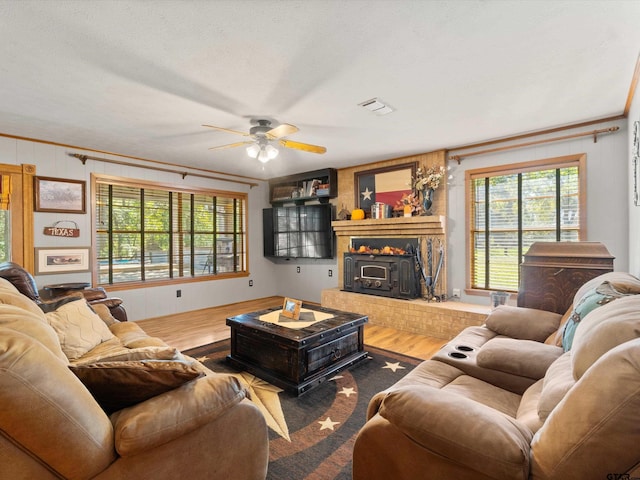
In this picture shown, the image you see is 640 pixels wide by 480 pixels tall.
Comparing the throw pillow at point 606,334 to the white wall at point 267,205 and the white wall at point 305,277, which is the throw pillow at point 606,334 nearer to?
the white wall at point 267,205

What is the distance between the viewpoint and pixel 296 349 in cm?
252

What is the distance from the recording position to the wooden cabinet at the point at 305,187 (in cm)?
560

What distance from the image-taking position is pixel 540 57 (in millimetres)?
2125

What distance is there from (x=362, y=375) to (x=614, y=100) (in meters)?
3.36

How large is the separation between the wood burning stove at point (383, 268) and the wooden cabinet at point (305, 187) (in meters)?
1.04

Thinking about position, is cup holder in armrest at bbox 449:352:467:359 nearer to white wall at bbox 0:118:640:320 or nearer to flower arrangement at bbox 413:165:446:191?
white wall at bbox 0:118:640:320

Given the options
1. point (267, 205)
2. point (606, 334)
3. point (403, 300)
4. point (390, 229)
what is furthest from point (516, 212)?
point (267, 205)

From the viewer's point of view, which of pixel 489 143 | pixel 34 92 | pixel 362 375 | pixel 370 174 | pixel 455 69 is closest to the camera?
pixel 455 69

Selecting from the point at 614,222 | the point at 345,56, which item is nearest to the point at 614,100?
the point at 614,222

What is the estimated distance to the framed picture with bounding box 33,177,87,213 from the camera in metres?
3.96

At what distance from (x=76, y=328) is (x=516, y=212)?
4.59 meters

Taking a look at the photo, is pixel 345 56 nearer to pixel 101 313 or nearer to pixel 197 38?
pixel 197 38

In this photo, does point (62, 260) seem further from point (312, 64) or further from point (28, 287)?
point (312, 64)

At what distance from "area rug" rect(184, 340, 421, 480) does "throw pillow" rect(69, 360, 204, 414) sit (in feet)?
2.88
